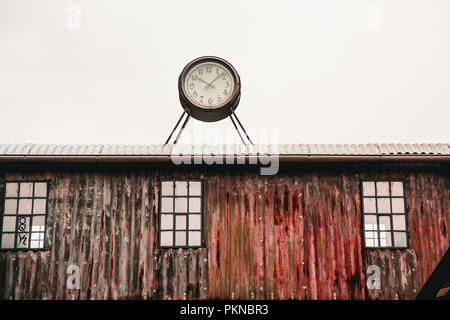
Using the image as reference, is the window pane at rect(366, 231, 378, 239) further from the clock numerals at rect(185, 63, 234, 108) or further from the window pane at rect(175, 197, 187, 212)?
the clock numerals at rect(185, 63, 234, 108)

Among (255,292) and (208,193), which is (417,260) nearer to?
(255,292)

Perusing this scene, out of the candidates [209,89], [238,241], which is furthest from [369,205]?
[209,89]

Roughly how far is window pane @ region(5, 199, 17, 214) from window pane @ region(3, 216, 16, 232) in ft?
0.56

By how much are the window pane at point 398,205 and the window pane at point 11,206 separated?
928 centimetres

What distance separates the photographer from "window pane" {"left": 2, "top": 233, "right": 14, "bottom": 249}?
1255 cm

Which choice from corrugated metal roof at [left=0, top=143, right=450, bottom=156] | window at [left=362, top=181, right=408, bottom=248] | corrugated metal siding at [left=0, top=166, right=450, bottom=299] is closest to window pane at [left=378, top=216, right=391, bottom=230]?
window at [left=362, top=181, right=408, bottom=248]

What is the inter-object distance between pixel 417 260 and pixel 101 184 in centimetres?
792

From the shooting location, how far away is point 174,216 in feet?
41.6

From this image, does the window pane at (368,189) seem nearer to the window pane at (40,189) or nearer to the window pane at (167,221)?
the window pane at (167,221)

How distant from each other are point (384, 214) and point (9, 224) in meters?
9.15

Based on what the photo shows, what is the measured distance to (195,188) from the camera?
12836 millimetres

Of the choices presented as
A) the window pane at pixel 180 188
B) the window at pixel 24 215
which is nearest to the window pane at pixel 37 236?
the window at pixel 24 215

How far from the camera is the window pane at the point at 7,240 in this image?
41.2 ft

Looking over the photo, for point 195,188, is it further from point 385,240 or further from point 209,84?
point 385,240
